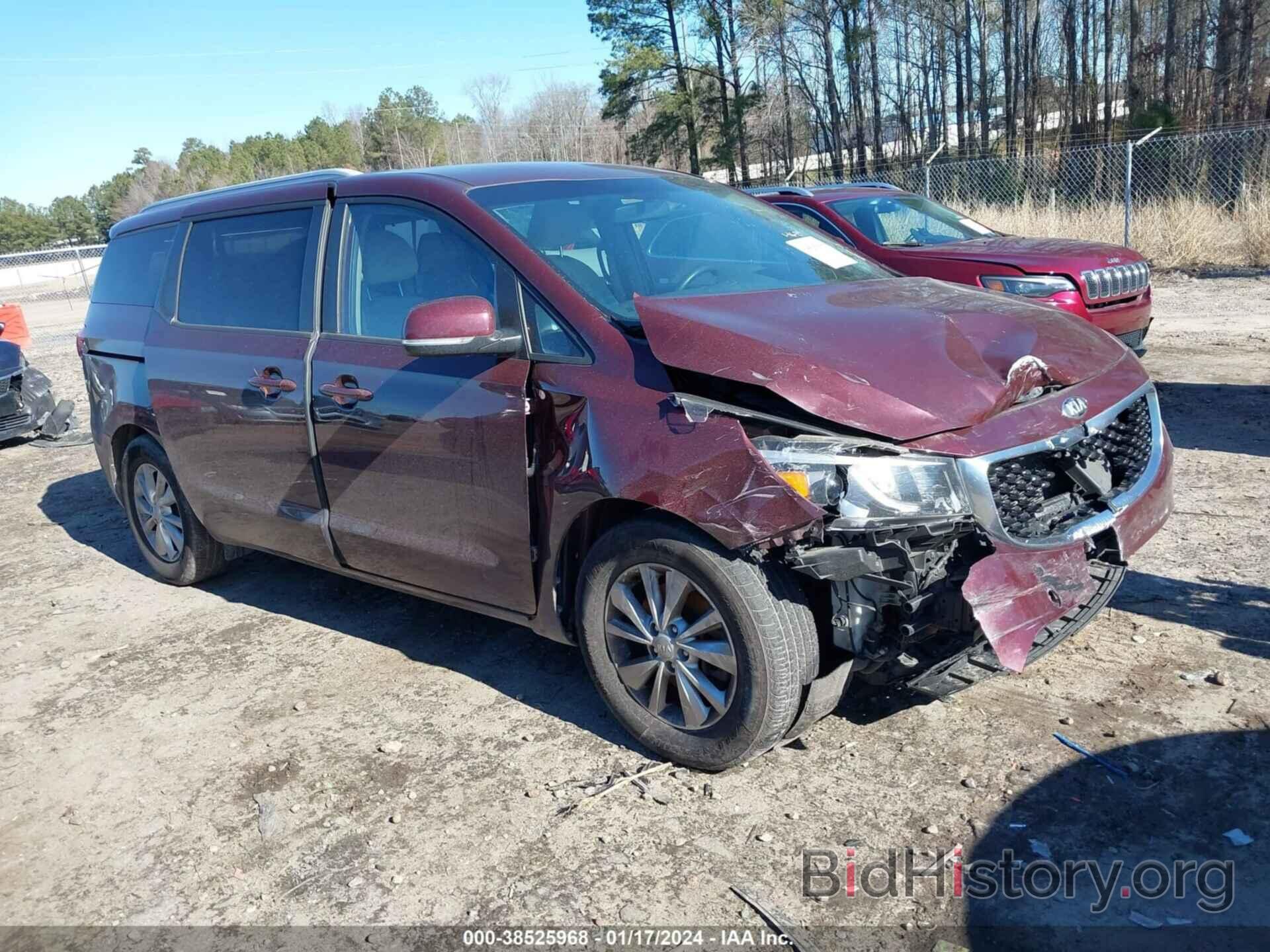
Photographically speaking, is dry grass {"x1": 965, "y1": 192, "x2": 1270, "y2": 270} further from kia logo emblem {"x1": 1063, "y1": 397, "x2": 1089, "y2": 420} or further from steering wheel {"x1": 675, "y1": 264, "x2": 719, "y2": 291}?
kia logo emblem {"x1": 1063, "y1": 397, "x2": 1089, "y2": 420}

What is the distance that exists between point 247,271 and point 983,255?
5.83m

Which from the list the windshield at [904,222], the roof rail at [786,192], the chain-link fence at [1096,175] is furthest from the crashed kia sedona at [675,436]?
the chain-link fence at [1096,175]

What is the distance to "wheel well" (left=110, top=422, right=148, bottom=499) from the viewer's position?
5.54 m

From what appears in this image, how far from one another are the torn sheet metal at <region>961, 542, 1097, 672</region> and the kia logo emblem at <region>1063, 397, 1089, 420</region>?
42 centimetres

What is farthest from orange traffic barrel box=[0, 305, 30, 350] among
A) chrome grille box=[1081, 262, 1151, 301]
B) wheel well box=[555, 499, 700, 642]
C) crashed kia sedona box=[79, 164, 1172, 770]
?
chrome grille box=[1081, 262, 1151, 301]

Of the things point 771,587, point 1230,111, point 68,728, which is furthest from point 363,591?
point 1230,111

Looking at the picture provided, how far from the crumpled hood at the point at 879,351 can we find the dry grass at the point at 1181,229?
11.7 m

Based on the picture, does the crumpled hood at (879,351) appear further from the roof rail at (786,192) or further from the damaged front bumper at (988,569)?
the roof rail at (786,192)

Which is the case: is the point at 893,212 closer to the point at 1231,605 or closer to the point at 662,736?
the point at 1231,605

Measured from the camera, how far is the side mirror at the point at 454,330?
3.40 metres

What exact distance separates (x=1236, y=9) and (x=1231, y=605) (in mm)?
30111

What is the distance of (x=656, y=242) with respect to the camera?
3.91 metres

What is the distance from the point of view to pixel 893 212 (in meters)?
9.45

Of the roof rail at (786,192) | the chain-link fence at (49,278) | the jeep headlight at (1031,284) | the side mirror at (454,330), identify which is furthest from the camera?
the chain-link fence at (49,278)
